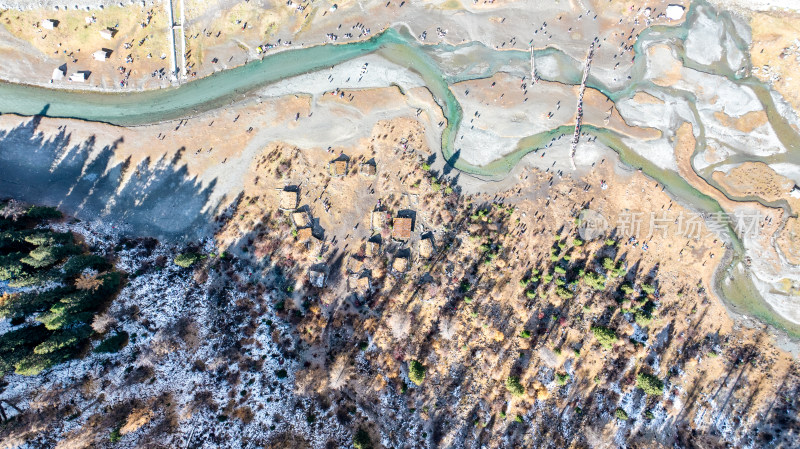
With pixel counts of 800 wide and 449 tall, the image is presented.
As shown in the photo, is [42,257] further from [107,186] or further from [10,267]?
[107,186]

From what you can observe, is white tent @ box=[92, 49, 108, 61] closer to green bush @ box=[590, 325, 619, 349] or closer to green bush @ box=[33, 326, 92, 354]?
green bush @ box=[33, 326, 92, 354]

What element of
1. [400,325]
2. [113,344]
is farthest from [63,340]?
[400,325]

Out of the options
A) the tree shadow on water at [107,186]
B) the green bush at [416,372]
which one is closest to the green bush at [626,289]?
the green bush at [416,372]

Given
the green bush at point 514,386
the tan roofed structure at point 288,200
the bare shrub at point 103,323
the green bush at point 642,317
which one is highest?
the tan roofed structure at point 288,200

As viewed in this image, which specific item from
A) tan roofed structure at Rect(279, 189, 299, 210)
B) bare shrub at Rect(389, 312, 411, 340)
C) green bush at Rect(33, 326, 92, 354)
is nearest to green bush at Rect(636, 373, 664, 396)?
bare shrub at Rect(389, 312, 411, 340)

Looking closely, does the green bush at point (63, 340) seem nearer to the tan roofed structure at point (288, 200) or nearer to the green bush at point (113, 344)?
the green bush at point (113, 344)
